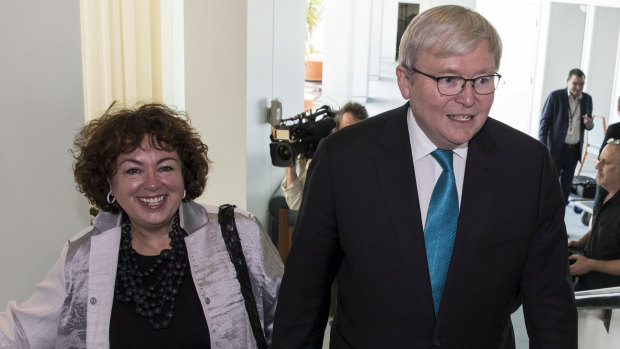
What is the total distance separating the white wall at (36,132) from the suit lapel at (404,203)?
3.98 ft

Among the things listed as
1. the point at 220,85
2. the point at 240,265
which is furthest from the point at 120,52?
the point at 240,265

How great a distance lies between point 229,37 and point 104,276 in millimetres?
2282

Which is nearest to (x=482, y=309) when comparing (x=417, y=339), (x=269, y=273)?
(x=417, y=339)

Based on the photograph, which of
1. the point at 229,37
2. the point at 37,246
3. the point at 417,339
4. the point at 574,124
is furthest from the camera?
the point at 574,124

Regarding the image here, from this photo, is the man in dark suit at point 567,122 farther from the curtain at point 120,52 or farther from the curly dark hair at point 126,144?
the curly dark hair at point 126,144

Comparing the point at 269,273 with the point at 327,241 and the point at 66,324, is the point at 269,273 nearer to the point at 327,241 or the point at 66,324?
the point at 327,241

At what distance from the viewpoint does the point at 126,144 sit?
1838 mm

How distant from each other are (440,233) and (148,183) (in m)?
0.89

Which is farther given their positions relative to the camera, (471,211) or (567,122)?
(567,122)

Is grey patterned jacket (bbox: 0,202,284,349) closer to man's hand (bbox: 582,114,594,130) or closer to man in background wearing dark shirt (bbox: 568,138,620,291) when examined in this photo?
man in background wearing dark shirt (bbox: 568,138,620,291)

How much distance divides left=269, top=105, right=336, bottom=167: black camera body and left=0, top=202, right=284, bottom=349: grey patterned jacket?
1.68m

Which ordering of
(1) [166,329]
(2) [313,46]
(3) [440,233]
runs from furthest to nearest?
(2) [313,46] → (1) [166,329] → (3) [440,233]

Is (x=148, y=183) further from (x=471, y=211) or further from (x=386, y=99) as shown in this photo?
(x=386, y=99)

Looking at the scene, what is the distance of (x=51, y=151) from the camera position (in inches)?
85.4
